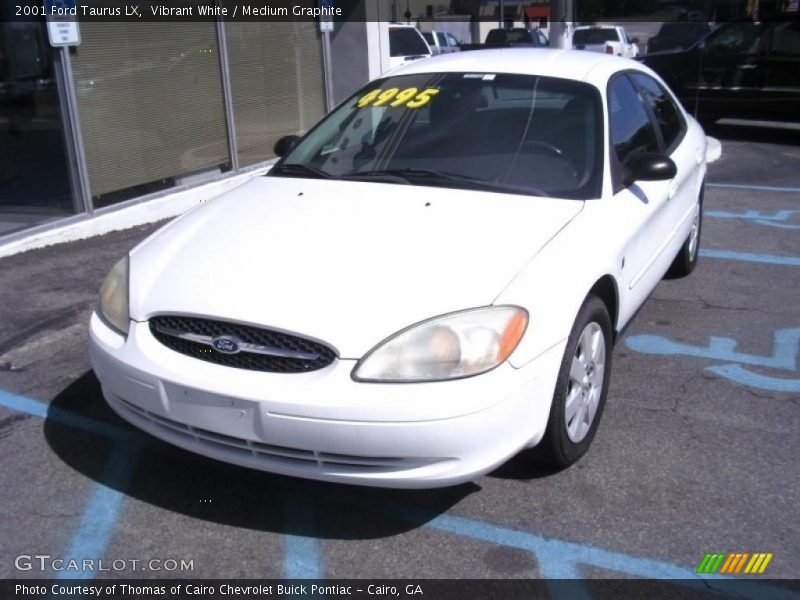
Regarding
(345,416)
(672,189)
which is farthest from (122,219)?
(345,416)

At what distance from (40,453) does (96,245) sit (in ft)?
11.6

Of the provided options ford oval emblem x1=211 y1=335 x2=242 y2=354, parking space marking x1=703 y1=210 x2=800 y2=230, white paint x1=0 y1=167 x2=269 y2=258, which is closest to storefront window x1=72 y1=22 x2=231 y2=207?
white paint x1=0 y1=167 x2=269 y2=258

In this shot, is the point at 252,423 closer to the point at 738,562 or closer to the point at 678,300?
the point at 738,562

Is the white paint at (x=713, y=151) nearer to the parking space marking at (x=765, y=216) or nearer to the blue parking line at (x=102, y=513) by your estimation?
the parking space marking at (x=765, y=216)

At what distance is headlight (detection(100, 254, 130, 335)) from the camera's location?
3.17 m

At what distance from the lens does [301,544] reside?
2.97 metres

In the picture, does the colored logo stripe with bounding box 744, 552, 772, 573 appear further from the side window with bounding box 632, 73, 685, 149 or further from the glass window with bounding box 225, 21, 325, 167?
the glass window with bounding box 225, 21, 325, 167

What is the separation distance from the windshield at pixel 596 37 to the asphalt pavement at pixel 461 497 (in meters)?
23.2

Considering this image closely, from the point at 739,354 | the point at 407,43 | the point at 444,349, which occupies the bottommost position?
the point at 739,354

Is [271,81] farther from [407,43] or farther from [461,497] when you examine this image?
[407,43]

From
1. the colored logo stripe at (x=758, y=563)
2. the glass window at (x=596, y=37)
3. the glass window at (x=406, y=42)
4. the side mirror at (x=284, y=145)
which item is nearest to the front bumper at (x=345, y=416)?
the colored logo stripe at (x=758, y=563)

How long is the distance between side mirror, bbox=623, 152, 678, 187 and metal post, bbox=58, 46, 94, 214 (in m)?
4.77

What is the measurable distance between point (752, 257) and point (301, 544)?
4.79m

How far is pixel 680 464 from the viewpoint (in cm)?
347
